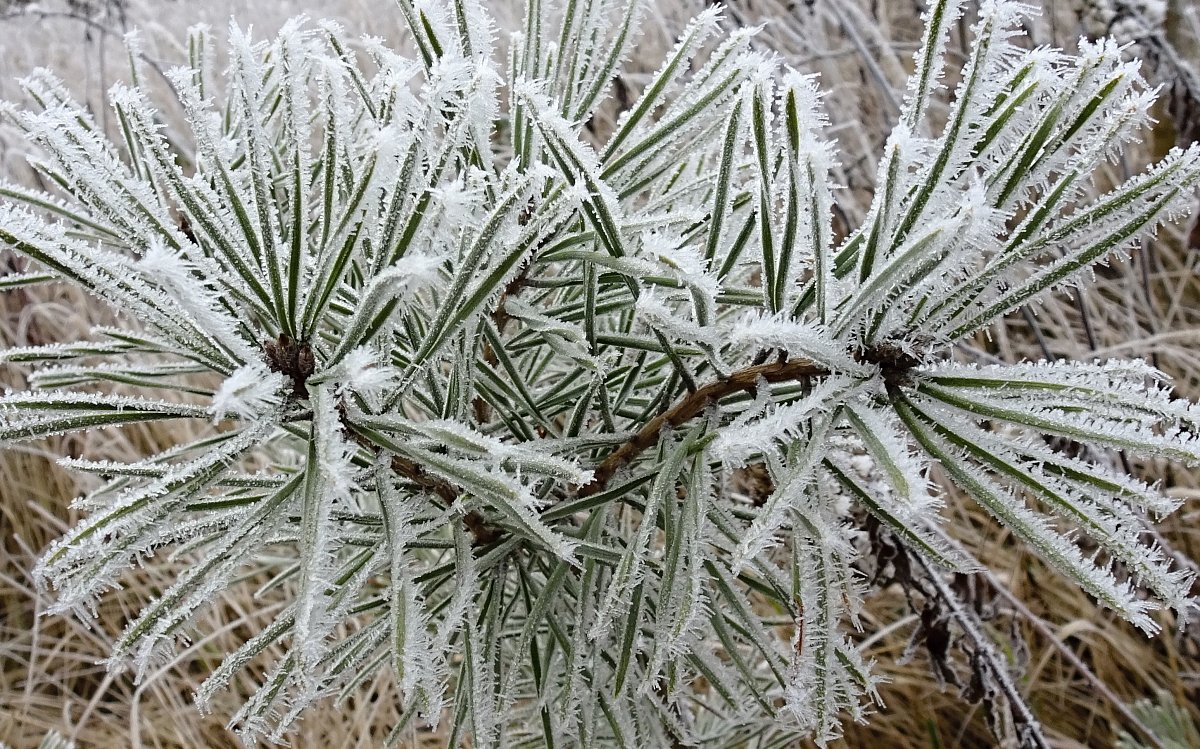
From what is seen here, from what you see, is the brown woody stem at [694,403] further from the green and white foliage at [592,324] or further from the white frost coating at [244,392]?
the white frost coating at [244,392]

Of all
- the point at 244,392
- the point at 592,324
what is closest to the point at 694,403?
the point at 592,324

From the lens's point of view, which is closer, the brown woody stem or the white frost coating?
the white frost coating

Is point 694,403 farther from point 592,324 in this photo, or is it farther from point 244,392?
point 244,392

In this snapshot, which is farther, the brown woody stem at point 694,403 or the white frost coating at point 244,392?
the brown woody stem at point 694,403

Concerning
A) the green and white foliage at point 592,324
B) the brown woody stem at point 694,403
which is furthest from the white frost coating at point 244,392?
the brown woody stem at point 694,403

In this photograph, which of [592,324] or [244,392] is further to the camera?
[592,324]

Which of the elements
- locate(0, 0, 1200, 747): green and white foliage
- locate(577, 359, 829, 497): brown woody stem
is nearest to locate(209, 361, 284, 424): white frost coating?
locate(0, 0, 1200, 747): green and white foliage

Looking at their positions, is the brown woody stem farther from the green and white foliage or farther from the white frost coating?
the white frost coating

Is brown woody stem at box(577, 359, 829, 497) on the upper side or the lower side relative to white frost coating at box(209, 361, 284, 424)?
lower

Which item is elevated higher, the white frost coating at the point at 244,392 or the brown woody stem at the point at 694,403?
the white frost coating at the point at 244,392
